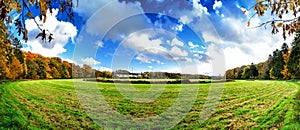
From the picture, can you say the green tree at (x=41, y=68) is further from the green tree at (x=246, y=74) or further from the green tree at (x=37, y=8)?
the green tree at (x=246, y=74)

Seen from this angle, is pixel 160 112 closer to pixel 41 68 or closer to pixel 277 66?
pixel 277 66

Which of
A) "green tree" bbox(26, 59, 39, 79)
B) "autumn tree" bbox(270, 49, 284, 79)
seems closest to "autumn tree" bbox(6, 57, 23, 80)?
"green tree" bbox(26, 59, 39, 79)

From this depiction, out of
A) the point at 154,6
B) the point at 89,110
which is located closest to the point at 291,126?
the point at 89,110

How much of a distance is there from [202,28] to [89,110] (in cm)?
699

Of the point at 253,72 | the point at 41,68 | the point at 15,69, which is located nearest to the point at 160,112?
the point at 15,69

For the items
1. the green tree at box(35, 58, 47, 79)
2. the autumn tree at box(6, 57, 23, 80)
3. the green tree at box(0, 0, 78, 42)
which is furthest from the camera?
the green tree at box(35, 58, 47, 79)

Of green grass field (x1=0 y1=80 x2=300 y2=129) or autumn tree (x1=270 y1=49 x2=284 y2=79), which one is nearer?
green grass field (x1=0 y1=80 x2=300 y2=129)

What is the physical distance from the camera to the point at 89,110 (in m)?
10.4

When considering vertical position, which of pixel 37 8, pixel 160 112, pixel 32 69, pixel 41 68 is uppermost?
pixel 41 68

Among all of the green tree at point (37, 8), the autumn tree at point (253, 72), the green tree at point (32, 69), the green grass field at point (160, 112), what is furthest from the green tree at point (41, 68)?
the autumn tree at point (253, 72)

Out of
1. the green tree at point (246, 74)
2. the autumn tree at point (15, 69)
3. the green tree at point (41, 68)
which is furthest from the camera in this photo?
the green tree at point (246, 74)

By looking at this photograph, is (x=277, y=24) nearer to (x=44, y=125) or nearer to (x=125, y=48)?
(x=44, y=125)

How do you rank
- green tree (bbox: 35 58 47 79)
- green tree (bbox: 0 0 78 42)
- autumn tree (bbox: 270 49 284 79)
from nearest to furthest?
green tree (bbox: 0 0 78 42) < autumn tree (bbox: 270 49 284 79) < green tree (bbox: 35 58 47 79)

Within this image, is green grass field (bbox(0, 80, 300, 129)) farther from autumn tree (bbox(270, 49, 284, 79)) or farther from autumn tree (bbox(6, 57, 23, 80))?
autumn tree (bbox(270, 49, 284, 79))
